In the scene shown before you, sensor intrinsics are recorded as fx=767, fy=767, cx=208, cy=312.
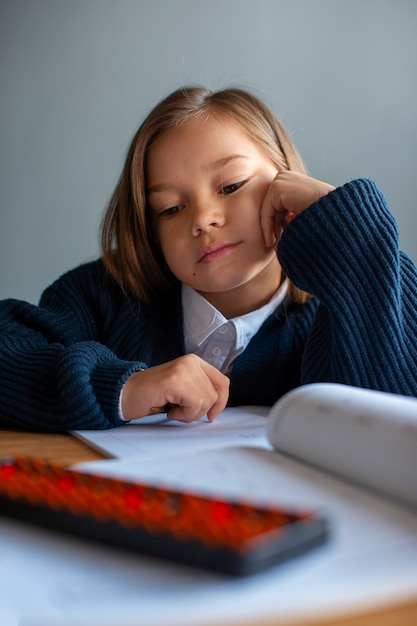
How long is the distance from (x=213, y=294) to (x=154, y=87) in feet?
2.27

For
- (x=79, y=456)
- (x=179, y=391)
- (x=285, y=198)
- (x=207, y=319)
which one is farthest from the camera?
(x=207, y=319)

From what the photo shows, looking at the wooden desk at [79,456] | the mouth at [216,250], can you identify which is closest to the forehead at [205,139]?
the mouth at [216,250]

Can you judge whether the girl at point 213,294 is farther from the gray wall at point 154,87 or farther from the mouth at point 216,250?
the gray wall at point 154,87

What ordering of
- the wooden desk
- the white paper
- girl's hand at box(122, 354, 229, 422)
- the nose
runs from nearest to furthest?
the wooden desk < the white paper < girl's hand at box(122, 354, 229, 422) < the nose

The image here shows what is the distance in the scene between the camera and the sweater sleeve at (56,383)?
2.35 feet

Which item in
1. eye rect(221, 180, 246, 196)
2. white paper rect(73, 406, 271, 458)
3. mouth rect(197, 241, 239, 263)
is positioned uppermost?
eye rect(221, 180, 246, 196)

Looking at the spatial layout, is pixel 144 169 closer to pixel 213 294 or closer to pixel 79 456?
pixel 213 294

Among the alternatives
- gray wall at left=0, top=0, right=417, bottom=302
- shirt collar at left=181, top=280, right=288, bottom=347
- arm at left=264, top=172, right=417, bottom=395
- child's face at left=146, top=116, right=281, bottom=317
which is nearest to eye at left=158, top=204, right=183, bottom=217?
child's face at left=146, top=116, right=281, bottom=317

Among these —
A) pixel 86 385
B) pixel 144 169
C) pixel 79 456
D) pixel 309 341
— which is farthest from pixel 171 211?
pixel 79 456

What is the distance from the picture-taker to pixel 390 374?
0.82 metres

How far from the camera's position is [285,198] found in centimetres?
94

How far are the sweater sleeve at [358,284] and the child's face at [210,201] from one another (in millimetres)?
152

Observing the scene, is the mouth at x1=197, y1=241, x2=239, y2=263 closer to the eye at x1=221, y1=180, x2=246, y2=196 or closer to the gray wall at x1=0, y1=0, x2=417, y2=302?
the eye at x1=221, y1=180, x2=246, y2=196

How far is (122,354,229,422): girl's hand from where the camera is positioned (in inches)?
28.1
